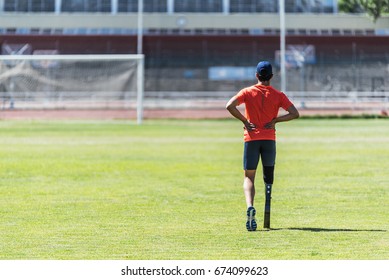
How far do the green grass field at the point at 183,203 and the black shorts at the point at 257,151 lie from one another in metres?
0.81

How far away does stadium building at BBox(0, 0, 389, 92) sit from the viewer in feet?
258

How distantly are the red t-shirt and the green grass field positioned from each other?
1160 mm

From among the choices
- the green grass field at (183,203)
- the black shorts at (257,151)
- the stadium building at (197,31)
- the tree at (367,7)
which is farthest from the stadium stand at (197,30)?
the black shorts at (257,151)

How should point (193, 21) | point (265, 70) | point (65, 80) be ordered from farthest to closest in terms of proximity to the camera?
point (193, 21) → point (65, 80) → point (265, 70)

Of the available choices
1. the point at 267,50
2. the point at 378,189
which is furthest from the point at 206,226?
the point at 267,50

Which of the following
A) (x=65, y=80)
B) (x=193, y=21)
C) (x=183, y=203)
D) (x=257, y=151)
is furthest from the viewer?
(x=193, y=21)

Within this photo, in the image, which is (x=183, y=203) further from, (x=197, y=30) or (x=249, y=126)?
(x=197, y=30)

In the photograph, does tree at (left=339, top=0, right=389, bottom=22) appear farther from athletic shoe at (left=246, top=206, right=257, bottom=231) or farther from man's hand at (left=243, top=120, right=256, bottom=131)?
athletic shoe at (left=246, top=206, right=257, bottom=231)

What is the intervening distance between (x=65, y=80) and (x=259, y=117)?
143ft

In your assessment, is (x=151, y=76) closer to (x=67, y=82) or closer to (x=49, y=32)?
(x=49, y=32)

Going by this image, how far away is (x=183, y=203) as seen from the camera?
14828 millimetres

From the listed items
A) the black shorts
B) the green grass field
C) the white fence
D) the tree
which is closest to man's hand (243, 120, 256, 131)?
the black shorts

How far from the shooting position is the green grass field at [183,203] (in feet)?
33.7

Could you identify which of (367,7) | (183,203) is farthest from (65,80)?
(183,203)
